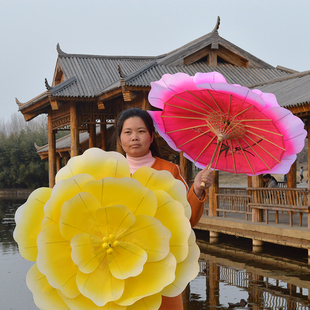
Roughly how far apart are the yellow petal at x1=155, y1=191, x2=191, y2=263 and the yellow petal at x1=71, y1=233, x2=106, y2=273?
0.24 metres

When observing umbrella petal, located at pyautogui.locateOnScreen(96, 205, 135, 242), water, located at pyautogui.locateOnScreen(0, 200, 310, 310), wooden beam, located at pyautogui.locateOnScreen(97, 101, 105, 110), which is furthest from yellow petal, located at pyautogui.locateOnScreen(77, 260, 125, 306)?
wooden beam, located at pyautogui.locateOnScreen(97, 101, 105, 110)

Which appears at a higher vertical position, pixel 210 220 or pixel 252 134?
pixel 252 134

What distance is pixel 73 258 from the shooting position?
1.58 m

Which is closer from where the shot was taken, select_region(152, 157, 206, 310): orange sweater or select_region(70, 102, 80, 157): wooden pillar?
select_region(152, 157, 206, 310): orange sweater

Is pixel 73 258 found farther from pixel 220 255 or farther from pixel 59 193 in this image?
pixel 220 255

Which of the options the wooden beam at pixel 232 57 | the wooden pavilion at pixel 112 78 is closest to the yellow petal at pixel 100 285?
the wooden pavilion at pixel 112 78

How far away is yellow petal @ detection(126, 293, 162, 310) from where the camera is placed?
63.6 inches

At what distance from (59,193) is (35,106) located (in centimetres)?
1268

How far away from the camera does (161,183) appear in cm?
174

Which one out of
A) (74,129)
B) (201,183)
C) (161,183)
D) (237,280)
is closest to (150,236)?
(161,183)

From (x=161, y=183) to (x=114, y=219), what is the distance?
0.79 feet

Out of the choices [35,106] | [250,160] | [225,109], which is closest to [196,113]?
[225,109]

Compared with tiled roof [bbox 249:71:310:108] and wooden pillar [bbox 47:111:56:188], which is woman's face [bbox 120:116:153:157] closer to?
tiled roof [bbox 249:71:310:108]

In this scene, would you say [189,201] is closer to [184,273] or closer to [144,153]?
[144,153]
